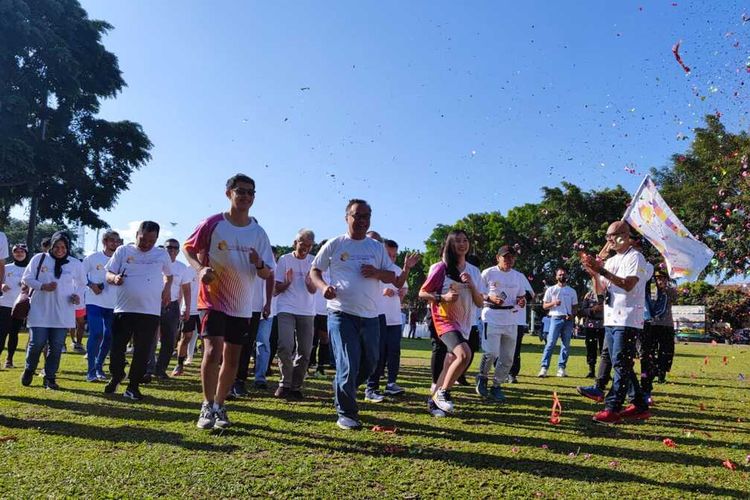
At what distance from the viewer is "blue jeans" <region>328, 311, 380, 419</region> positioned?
533cm

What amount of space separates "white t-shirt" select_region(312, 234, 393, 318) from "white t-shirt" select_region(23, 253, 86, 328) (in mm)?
4059

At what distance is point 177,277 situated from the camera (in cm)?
959

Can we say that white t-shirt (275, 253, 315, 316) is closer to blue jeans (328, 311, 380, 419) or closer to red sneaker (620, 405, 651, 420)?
blue jeans (328, 311, 380, 419)

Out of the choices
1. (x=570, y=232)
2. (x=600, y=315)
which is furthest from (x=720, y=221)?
(x=600, y=315)

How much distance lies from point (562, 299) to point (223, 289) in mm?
8384

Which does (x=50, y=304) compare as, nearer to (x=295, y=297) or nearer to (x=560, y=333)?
(x=295, y=297)

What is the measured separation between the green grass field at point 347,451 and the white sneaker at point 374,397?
170mm

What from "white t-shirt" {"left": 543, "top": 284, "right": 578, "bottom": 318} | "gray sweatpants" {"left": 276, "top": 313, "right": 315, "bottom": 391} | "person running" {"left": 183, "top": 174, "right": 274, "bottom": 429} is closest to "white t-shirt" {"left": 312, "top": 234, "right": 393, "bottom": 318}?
"person running" {"left": 183, "top": 174, "right": 274, "bottom": 429}

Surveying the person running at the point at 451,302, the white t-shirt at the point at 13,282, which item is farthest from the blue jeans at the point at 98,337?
the person running at the point at 451,302

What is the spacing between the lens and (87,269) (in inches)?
358

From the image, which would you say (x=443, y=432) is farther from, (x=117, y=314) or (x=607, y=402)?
(x=117, y=314)

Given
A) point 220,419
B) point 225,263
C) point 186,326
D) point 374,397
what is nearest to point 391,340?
point 374,397

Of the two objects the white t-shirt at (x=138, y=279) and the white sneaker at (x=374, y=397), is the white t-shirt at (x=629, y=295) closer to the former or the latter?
the white sneaker at (x=374, y=397)

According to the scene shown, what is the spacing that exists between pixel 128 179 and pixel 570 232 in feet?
104
